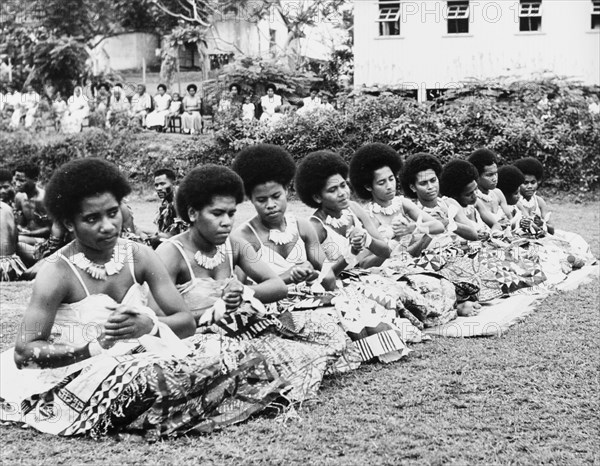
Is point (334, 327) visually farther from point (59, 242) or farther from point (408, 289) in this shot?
point (59, 242)

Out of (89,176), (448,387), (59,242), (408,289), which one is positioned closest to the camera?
(89,176)

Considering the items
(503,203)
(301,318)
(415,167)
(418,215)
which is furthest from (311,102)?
(301,318)

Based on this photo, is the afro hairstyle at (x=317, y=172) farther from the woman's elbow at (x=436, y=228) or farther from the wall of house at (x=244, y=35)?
the wall of house at (x=244, y=35)

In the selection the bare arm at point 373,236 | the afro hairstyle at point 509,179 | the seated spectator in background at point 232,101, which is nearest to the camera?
the bare arm at point 373,236

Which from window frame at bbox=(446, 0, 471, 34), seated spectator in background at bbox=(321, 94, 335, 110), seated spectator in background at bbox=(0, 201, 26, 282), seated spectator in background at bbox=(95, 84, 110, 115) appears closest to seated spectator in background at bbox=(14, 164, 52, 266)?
seated spectator in background at bbox=(0, 201, 26, 282)

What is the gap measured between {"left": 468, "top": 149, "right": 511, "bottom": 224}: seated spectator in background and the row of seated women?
8.93 feet

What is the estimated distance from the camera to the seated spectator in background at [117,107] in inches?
867

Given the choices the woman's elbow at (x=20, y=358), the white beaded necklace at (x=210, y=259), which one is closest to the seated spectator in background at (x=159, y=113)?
the white beaded necklace at (x=210, y=259)

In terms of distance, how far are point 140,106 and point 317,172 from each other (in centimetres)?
1714

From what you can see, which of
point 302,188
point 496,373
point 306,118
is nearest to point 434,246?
point 302,188

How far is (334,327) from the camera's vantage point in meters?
5.60

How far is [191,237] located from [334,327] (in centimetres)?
115

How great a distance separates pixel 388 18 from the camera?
2717cm

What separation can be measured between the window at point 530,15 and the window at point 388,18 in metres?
3.95
